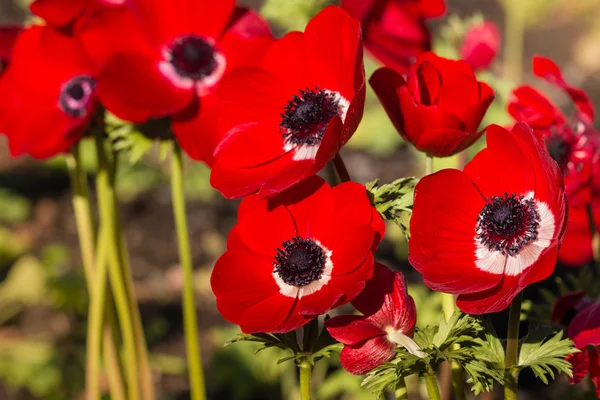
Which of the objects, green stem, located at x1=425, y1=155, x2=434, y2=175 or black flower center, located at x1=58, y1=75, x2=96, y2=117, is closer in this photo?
green stem, located at x1=425, y1=155, x2=434, y2=175

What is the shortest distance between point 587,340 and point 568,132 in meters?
0.31

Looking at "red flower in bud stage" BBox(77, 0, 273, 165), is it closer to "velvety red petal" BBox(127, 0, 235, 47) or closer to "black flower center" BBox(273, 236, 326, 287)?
"velvety red petal" BBox(127, 0, 235, 47)

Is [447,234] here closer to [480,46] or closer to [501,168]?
[501,168]

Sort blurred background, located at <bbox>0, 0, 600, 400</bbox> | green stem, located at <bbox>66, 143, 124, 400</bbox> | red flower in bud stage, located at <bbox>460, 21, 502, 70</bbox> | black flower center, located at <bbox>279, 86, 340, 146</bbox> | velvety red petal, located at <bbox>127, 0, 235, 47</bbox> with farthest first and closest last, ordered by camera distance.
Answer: blurred background, located at <bbox>0, 0, 600, 400</bbox>, red flower in bud stage, located at <bbox>460, 21, 502, 70</bbox>, green stem, located at <bbox>66, 143, 124, 400</bbox>, velvety red petal, located at <bbox>127, 0, 235, 47</bbox>, black flower center, located at <bbox>279, 86, 340, 146</bbox>

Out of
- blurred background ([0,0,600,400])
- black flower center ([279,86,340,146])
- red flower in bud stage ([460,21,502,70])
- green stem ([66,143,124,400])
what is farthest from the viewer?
blurred background ([0,0,600,400])

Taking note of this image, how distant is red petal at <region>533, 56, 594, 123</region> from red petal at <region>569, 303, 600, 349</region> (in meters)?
0.27

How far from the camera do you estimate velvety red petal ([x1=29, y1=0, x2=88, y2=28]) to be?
95 centimetres

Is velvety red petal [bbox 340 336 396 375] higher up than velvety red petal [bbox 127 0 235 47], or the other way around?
velvety red petal [bbox 127 0 235 47]

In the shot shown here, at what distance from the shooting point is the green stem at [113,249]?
42.3 inches

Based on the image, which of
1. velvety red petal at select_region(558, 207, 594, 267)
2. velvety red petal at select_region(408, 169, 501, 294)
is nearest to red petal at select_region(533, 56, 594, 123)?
velvety red petal at select_region(558, 207, 594, 267)

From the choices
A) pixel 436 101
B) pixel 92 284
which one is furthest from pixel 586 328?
pixel 92 284

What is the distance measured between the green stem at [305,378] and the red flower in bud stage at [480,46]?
102 centimetres

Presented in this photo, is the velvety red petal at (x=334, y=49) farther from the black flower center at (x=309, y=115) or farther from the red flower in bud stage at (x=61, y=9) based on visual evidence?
the red flower in bud stage at (x=61, y=9)

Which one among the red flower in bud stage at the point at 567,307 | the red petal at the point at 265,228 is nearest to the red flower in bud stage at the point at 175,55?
the red petal at the point at 265,228
